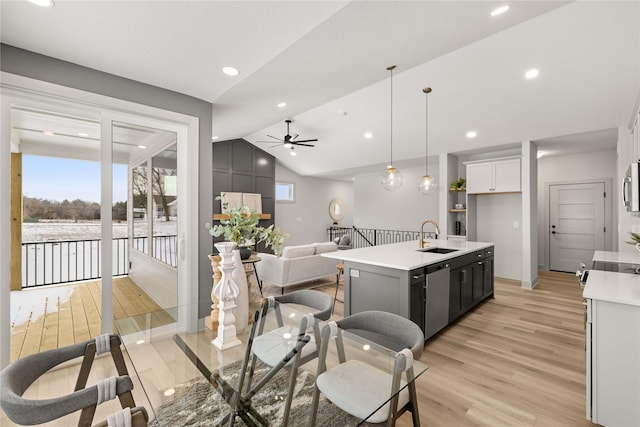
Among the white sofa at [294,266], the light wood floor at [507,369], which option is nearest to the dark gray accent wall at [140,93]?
the white sofa at [294,266]

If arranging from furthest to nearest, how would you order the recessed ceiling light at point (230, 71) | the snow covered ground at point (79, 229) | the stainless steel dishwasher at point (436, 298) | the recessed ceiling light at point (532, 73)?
1. the recessed ceiling light at point (532, 73)
2. the snow covered ground at point (79, 229)
3. the stainless steel dishwasher at point (436, 298)
4. the recessed ceiling light at point (230, 71)

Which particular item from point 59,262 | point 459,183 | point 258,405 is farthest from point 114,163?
point 459,183

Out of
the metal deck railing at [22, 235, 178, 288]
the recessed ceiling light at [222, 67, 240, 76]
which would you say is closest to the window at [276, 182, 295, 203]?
the metal deck railing at [22, 235, 178, 288]

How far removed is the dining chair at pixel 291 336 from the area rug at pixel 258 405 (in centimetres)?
4

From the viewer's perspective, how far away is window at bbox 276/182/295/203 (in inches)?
357

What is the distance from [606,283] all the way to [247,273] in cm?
247

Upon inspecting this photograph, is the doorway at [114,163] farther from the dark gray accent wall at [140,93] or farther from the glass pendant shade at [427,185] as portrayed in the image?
the glass pendant shade at [427,185]

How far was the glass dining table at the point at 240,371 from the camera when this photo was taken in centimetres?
127

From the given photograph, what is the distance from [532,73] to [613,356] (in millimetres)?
3393

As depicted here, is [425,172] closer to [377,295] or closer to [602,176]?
[602,176]

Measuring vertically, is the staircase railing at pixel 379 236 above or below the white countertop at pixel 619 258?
below

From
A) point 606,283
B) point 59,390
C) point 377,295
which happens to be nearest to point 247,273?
point 377,295

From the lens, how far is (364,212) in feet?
29.0

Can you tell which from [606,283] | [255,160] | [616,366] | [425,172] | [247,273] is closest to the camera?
[616,366]
